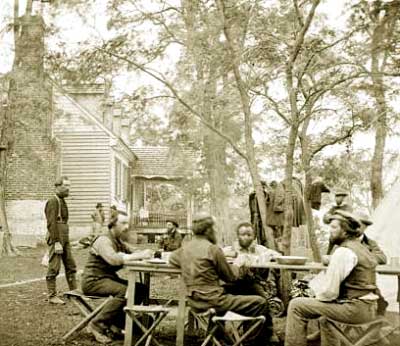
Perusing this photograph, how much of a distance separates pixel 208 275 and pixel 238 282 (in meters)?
1.32

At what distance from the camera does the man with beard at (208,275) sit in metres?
6.36

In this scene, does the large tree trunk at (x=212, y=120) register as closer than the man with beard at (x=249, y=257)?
No

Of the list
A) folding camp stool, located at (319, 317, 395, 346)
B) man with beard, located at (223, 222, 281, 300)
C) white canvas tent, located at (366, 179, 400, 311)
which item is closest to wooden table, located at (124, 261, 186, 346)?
man with beard, located at (223, 222, 281, 300)

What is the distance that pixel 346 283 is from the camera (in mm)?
5953

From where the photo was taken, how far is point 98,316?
7.44 metres

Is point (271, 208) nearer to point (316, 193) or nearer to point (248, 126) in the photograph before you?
point (316, 193)

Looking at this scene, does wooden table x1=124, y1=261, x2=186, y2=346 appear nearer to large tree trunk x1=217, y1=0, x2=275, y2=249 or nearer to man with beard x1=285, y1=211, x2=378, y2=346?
man with beard x1=285, y1=211, x2=378, y2=346

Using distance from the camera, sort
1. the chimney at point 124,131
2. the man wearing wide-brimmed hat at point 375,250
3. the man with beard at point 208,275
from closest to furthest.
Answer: the man with beard at point 208,275, the man wearing wide-brimmed hat at point 375,250, the chimney at point 124,131

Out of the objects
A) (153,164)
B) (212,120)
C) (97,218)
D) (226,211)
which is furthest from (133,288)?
(153,164)

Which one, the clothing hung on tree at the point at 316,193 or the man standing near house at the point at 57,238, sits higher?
the clothing hung on tree at the point at 316,193

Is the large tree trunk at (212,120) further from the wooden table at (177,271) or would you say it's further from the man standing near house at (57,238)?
the wooden table at (177,271)

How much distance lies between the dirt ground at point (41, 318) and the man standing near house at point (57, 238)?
1.21ft

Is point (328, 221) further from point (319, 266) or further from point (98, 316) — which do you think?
point (98, 316)

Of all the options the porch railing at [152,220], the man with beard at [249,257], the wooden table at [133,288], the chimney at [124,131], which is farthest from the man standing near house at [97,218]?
the wooden table at [133,288]
